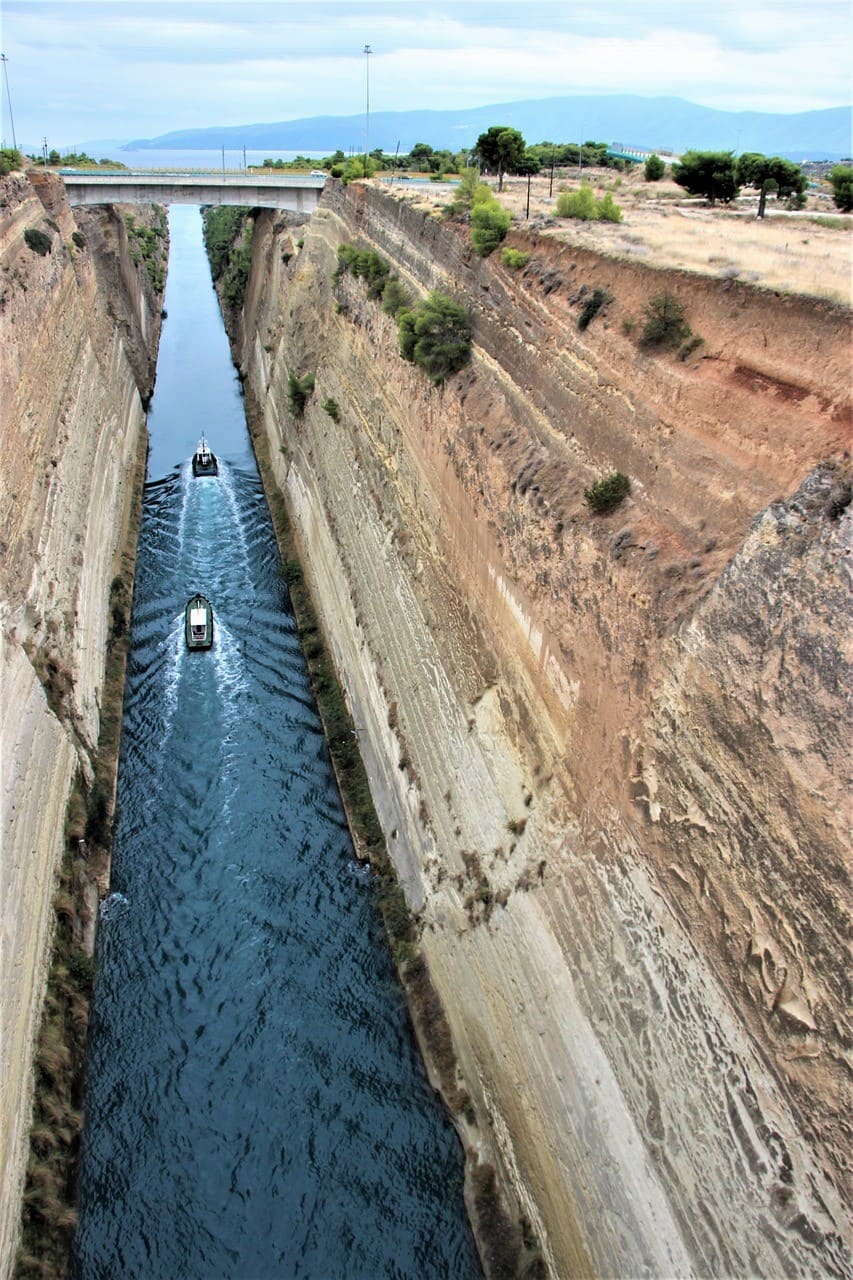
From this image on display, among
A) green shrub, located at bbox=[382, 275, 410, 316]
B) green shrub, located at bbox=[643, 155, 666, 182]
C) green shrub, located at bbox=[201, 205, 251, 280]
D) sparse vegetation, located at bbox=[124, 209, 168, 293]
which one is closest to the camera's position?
green shrub, located at bbox=[382, 275, 410, 316]

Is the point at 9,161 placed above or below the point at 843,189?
above

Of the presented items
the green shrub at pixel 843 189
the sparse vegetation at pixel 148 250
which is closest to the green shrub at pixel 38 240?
the sparse vegetation at pixel 148 250

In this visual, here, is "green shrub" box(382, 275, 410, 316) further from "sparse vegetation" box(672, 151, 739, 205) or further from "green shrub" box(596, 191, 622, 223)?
"sparse vegetation" box(672, 151, 739, 205)

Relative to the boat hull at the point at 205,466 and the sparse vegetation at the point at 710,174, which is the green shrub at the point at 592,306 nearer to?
the sparse vegetation at the point at 710,174

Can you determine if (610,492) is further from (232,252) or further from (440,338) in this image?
(232,252)

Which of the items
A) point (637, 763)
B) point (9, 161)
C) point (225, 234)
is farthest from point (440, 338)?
Result: point (225, 234)

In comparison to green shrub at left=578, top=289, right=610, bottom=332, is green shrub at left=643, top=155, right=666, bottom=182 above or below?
above

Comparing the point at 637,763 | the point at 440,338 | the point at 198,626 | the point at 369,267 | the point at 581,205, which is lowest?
the point at 198,626

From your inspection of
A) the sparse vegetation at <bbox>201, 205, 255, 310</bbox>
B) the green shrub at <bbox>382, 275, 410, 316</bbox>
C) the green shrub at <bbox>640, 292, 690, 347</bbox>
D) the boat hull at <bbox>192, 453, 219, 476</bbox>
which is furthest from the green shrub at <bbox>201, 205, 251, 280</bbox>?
the green shrub at <bbox>640, 292, 690, 347</bbox>
